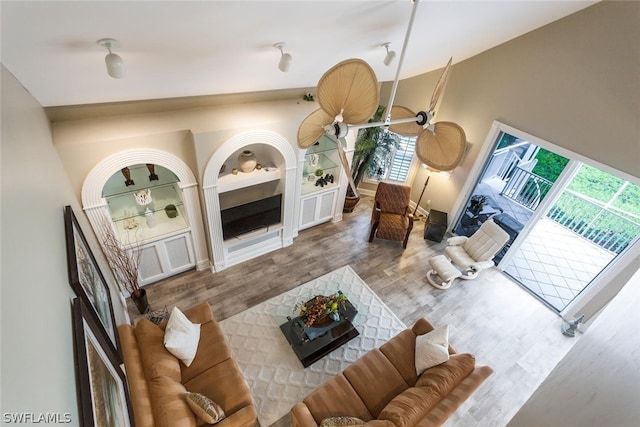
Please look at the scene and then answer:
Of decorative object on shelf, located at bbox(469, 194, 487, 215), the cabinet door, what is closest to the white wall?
the cabinet door

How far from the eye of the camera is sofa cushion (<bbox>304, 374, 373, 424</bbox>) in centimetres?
280

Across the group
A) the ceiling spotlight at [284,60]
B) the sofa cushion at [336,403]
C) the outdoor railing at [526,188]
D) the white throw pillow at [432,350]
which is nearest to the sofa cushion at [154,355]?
the sofa cushion at [336,403]

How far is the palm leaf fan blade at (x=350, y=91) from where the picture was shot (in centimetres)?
152

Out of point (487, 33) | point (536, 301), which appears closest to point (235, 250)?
point (487, 33)

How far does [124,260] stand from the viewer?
11.7 feet

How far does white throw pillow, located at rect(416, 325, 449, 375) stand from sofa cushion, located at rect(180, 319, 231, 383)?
1.97 meters

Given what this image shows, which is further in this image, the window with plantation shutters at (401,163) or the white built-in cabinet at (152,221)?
the window with plantation shutters at (401,163)

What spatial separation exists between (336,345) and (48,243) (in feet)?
10.0

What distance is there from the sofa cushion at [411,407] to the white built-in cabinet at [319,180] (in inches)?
127

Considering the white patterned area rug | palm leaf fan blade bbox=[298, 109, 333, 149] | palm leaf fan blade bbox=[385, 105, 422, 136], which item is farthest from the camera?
the white patterned area rug

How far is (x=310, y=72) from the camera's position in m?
3.66

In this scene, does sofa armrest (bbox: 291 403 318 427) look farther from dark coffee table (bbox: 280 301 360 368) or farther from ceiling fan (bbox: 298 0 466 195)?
ceiling fan (bbox: 298 0 466 195)
